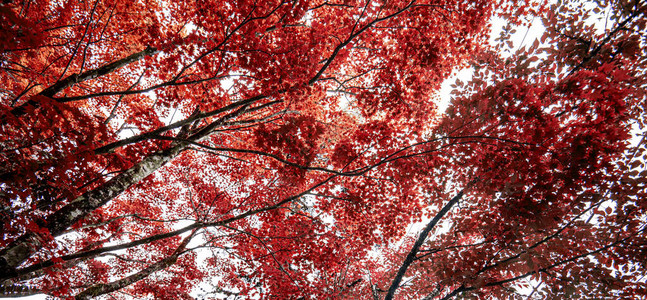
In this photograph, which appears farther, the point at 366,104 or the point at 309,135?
the point at 366,104

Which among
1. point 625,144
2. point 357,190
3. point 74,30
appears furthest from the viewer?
point 74,30

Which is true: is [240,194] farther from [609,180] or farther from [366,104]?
[609,180]

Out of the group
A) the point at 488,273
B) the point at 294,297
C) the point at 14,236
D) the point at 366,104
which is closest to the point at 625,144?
the point at 488,273

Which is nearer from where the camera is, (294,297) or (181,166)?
(294,297)

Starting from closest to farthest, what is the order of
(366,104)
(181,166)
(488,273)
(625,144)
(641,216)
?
1. (625,144)
2. (641,216)
3. (488,273)
4. (366,104)
5. (181,166)

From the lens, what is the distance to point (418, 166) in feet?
16.5

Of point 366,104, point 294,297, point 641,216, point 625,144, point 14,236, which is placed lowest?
point 14,236

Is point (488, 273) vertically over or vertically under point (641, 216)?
under

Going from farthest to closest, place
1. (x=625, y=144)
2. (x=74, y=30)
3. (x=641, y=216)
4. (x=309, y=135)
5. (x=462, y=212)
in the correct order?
(x=74, y=30), (x=462, y=212), (x=309, y=135), (x=641, y=216), (x=625, y=144)

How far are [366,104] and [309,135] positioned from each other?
2.14m

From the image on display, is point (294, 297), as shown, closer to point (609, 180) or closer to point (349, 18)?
point (609, 180)

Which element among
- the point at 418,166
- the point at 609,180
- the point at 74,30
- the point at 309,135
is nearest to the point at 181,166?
the point at 74,30

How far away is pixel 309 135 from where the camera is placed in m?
3.95

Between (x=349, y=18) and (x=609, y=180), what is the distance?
16.9 ft
